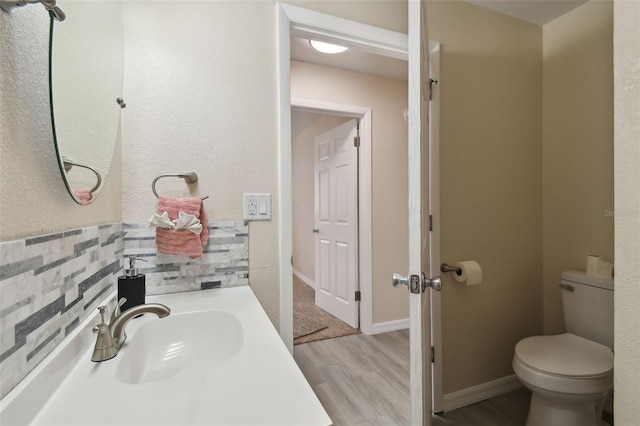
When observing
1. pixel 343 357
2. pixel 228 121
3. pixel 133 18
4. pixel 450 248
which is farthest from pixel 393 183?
pixel 133 18

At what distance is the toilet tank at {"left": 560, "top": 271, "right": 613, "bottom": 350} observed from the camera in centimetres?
147

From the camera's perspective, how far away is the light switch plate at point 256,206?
3.97ft

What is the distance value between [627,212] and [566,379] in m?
0.83

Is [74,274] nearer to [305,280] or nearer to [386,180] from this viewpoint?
[386,180]

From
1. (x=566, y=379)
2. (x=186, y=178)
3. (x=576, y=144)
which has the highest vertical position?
(x=576, y=144)

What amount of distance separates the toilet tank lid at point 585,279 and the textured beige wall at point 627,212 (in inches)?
31.6

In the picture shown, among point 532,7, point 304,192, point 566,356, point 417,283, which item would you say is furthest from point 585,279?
point 304,192

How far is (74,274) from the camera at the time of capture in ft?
2.19

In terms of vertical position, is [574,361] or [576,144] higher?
[576,144]

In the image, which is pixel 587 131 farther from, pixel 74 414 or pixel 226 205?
pixel 74 414

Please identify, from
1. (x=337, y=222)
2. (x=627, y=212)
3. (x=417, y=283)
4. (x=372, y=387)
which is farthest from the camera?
(x=337, y=222)

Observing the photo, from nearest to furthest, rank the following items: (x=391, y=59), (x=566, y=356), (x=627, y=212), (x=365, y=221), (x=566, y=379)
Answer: (x=627, y=212)
(x=566, y=379)
(x=566, y=356)
(x=391, y=59)
(x=365, y=221)

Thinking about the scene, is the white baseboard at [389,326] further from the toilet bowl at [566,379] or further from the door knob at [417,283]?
the door knob at [417,283]

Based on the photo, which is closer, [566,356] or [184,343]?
[184,343]
